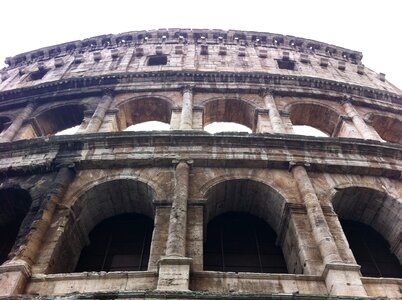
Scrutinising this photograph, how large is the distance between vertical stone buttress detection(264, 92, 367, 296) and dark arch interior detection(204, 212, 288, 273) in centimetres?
131

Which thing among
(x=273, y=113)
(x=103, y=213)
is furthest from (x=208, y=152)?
(x=273, y=113)

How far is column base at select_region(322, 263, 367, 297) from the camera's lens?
6.61 metres

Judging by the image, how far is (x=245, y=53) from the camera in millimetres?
18453

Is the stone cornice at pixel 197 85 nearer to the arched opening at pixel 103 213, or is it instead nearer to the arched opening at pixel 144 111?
the arched opening at pixel 144 111

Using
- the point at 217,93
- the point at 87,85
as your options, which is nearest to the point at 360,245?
the point at 217,93

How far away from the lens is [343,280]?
6.83m

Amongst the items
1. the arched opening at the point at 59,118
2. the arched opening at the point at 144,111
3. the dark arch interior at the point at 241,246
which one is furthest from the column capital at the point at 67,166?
the arched opening at the point at 59,118

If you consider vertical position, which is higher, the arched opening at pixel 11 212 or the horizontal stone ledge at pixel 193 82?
the horizontal stone ledge at pixel 193 82

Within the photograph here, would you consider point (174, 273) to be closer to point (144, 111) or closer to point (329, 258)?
point (329, 258)

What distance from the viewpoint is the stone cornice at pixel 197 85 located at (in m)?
14.6

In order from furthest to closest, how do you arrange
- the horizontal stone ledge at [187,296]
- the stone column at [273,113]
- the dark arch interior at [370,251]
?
the stone column at [273,113] → the dark arch interior at [370,251] → the horizontal stone ledge at [187,296]

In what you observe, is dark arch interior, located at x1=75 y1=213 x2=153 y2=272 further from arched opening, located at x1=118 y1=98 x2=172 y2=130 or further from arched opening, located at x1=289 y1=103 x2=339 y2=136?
arched opening, located at x1=289 y1=103 x2=339 y2=136

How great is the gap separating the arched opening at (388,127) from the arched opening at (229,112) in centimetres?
476

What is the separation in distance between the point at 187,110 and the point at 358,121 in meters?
5.75
